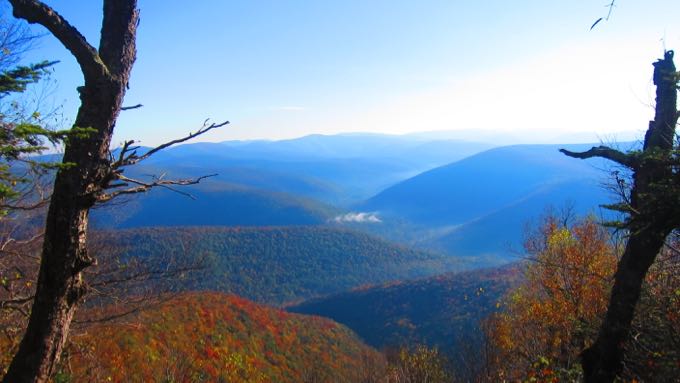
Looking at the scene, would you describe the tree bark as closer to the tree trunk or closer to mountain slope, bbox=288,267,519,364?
the tree trunk

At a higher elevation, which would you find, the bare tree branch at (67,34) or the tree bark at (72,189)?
the bare tree branch at (67,34)

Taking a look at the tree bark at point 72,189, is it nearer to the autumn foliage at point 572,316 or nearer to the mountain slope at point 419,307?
the autumn foliage at point 572,316

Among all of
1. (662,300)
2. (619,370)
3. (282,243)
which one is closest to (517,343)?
(662,300)

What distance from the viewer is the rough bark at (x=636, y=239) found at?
18.1ft

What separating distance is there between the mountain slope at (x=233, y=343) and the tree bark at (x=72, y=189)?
7.45 m

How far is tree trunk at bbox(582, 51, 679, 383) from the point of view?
18.1ft

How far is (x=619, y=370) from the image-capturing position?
595cm

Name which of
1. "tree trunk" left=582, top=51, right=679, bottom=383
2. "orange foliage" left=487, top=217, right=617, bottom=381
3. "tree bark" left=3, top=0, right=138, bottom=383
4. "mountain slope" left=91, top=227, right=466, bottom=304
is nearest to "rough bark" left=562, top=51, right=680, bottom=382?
"tree trunk" left=582, top=51, right=679, bottom=383

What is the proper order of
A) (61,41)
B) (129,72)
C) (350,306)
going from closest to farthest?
(61,41) → (129,72) → (350,306)

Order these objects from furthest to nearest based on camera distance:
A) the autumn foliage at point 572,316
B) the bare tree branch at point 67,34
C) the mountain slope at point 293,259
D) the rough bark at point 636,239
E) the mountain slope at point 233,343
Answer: the mountain slope at point 293,259, the mountain slope at point 233,343, the autumn foliage at point 572,316, the rough bark at point 636,239, the bare tree branch at point 67,34

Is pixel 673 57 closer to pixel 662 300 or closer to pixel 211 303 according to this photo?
pixel 662 300

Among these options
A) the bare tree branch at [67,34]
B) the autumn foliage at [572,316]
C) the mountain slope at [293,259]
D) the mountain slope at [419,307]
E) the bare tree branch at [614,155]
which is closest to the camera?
the bare tree branch at [67,34]

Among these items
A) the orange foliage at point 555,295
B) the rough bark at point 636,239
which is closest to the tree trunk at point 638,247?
the rough bark at point 636,239

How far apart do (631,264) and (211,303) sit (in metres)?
36.1
